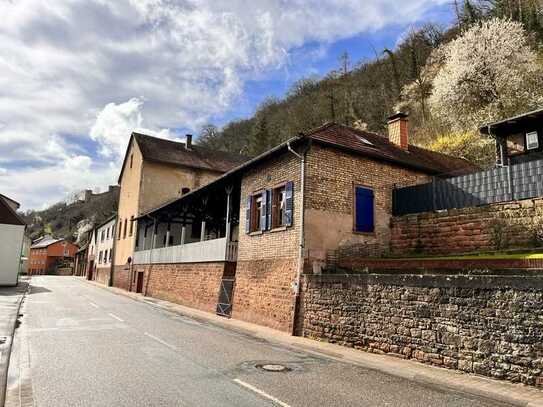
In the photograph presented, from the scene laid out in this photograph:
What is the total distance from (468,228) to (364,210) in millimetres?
3161

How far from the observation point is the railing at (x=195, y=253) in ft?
56.0

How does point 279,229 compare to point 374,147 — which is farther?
point 374,147

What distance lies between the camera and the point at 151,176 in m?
33.2

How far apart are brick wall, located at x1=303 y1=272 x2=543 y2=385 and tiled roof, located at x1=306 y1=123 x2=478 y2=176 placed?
15.5 feet

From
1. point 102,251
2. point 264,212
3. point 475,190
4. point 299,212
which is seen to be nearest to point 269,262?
point 264,212

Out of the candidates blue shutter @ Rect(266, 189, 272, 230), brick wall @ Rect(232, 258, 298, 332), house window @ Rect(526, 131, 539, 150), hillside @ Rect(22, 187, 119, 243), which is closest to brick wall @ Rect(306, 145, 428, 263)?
brick wall @ Rect(232, 258, 298, 332)

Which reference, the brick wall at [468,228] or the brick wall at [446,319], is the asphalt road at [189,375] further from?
the brick wall at [468,228]

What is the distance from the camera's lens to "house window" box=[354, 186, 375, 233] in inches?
535

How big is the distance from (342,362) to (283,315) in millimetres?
4101

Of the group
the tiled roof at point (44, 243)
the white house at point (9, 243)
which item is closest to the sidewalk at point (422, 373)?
the white house at point (9, 243)

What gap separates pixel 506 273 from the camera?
7887 millimetres

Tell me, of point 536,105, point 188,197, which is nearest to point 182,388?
point 188,197

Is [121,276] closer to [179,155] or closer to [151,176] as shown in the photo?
[151,176]

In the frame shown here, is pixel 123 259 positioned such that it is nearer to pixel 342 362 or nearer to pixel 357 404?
pixel 342 362
